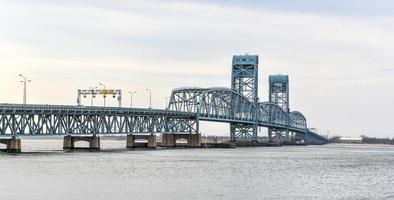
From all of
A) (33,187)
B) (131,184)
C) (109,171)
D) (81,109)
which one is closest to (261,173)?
(109,171)

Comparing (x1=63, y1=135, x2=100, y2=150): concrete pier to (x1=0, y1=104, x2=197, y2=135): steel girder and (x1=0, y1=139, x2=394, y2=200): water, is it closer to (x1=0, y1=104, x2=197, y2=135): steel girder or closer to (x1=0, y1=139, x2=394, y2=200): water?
(x1=0, y1=104, x2=197, y2=135): steel girder

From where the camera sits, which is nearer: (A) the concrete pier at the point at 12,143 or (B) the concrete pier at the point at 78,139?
(A) the concrete pier at the point at 12,143

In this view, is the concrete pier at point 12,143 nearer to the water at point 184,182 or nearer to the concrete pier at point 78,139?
the concrete pier at point 78,139

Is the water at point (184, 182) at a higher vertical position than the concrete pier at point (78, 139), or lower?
lower

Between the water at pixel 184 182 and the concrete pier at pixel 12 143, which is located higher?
the concrete pier at pixel 12 143

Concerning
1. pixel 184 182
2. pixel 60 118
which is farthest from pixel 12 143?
pixel 184 182

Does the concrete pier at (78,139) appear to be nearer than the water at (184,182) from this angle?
No

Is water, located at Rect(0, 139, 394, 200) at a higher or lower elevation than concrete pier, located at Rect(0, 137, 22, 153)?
lower

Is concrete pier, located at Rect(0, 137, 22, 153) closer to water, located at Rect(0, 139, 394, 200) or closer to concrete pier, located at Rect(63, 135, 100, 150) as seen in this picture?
concrete pier, located at Rect(63, 135, 100, 150)

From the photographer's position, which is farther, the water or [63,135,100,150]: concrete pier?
[63,135,100,150]: concrete pier

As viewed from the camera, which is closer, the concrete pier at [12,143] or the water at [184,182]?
the water at [184,182]

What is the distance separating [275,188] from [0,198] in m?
28.5

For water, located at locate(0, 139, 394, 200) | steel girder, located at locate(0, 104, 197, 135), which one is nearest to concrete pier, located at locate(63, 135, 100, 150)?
steel girder, located at locate(0, 104, 197, 135)

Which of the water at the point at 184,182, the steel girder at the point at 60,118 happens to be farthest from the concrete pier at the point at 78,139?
the water at the point at 184,182
